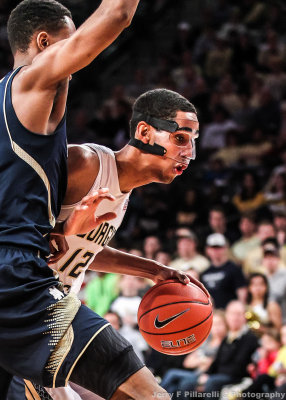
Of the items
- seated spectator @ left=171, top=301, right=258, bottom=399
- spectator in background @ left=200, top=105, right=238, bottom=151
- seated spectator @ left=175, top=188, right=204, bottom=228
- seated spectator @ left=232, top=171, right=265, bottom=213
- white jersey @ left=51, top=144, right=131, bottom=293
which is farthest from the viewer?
spectator in background @ left=200, top=105, right=238, bottom=151

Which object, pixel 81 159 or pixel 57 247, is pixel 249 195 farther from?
pixel 57 247

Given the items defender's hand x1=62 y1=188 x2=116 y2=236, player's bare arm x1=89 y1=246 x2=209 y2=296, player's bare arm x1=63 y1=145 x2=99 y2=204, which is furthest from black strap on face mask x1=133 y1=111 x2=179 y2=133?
player's bare arm x1=89 y1=246 x2=209 y2=296

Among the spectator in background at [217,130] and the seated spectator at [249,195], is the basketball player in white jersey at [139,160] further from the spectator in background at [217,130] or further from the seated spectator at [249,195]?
the spectator in background at [217,130]

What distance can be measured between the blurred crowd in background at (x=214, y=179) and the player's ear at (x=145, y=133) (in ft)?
10.6

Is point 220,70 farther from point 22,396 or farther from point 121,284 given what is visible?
point 22,396

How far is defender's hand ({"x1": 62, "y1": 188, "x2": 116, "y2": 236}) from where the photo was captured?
9.63 ft

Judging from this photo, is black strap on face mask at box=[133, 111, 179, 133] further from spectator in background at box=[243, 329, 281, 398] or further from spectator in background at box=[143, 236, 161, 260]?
spectator in background at box=[143, 236, 161, 260]

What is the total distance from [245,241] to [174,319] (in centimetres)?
533

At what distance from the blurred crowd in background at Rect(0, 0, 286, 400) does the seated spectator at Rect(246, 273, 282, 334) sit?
11 millimetres

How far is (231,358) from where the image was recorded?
6711 mm

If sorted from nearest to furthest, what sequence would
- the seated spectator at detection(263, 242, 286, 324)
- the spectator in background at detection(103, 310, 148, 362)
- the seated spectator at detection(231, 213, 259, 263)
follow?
1. the seated spectator at detection(263, 242, 286, 324)
2. the spectator in background at detection(103, 310, 148, 362)
3. the seated spectator at detection(231, 213, 259, 263)

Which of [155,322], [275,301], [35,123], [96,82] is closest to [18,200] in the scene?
[35,123]

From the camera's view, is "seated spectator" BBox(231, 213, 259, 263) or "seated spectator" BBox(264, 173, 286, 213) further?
"seated spectator" BBox(264, 173, 286, 213)

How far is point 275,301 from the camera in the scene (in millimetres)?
7301
